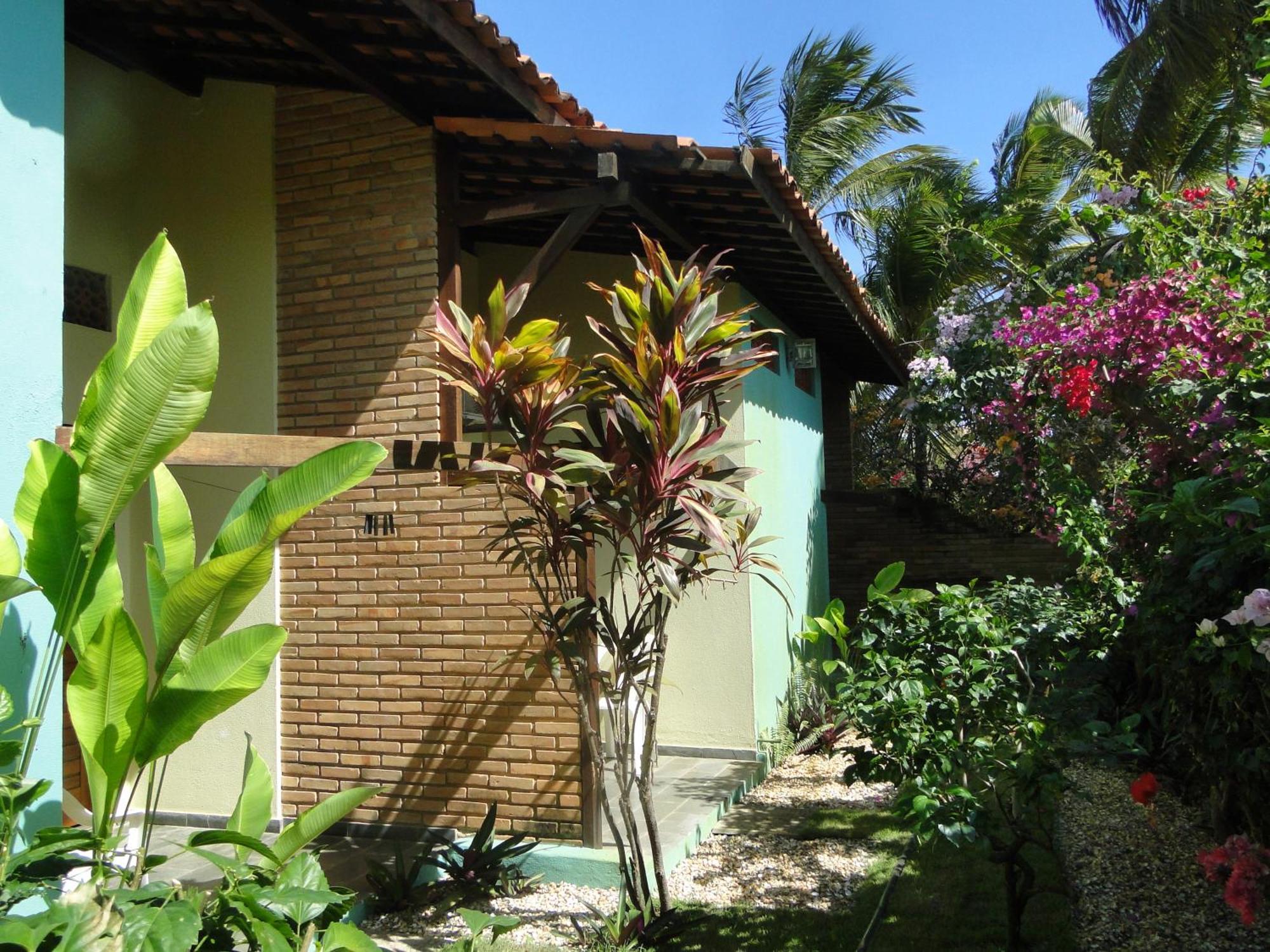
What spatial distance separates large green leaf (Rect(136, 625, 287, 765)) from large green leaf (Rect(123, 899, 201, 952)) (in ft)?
1.90

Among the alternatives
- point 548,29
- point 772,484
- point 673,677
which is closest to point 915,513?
point 772,484

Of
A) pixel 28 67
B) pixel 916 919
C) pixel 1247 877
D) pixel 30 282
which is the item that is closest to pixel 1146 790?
pixel 1247 877

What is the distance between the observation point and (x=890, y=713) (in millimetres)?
4414

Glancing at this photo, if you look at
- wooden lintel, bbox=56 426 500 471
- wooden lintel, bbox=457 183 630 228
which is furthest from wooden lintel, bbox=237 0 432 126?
wooden lintel, bbox=56 426 500 471

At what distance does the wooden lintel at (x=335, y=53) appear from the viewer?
5.59 m

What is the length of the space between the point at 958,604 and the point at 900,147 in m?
16.1

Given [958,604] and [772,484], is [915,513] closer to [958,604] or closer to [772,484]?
[772,484]

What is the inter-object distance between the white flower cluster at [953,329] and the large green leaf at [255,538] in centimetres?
765

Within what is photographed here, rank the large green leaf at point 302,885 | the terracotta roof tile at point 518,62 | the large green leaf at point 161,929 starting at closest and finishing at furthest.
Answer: the large green leaf at point 161,929
the large green leaf at point 302,885
the terracotta roof tile at point 518,62

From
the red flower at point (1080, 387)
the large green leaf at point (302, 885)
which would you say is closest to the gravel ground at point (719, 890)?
the large green leaf at point (302, 885)

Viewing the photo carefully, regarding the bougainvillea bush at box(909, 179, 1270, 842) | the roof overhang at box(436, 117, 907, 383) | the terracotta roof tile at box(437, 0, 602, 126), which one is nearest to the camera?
the bougainvillea bush at box(909, 179, 1270, 842)

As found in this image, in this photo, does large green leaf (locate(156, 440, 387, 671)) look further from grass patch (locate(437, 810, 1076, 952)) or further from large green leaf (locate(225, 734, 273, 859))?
grass patch (locate(437, 810, 1076, 952))

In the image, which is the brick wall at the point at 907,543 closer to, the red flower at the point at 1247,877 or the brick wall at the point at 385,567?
the brick wall at the point at 385,567

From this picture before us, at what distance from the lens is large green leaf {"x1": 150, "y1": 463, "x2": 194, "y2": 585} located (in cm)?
365
